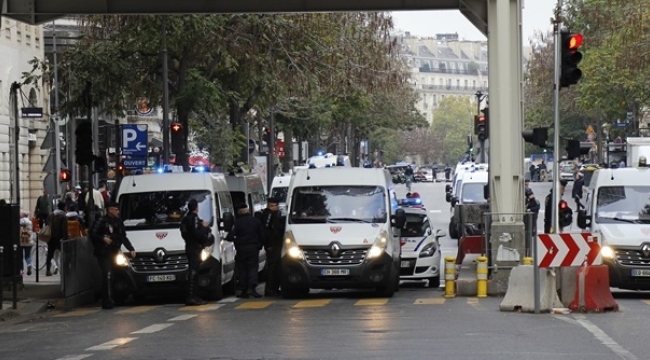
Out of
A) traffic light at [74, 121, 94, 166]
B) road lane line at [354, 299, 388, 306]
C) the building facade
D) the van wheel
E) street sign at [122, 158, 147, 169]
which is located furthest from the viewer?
the building facade

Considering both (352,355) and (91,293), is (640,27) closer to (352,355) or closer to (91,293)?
(91,293)

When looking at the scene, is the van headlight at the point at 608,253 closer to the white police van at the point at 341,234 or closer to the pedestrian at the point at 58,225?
the white police van at the point at 341,234

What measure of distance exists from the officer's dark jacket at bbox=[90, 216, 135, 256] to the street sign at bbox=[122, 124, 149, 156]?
55.0 feet

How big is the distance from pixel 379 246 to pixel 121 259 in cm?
418

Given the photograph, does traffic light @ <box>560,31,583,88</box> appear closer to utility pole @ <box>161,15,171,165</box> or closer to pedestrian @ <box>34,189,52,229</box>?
utility pole @ <box>161,15,171,165</box>

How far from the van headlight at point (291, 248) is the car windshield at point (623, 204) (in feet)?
17.2

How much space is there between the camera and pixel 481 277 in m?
27.0

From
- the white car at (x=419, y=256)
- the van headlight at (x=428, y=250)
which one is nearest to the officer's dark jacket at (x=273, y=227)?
the white car at (x=419, y=256)

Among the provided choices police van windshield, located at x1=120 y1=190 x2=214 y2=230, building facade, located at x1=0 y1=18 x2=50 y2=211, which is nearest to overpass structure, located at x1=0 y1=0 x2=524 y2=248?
police van windshield, located at x1=120 y1=190 x2=214 y2=230

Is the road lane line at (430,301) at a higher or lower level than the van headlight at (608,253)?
lower

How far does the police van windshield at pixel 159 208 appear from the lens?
27.8 meters

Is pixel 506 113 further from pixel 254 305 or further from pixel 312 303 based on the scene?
pixel 254 305

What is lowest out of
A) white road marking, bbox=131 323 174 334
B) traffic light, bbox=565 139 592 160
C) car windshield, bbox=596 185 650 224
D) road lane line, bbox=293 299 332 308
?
road lane line, bbox=293 299 332 308

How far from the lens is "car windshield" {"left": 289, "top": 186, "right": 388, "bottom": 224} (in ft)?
90.2
